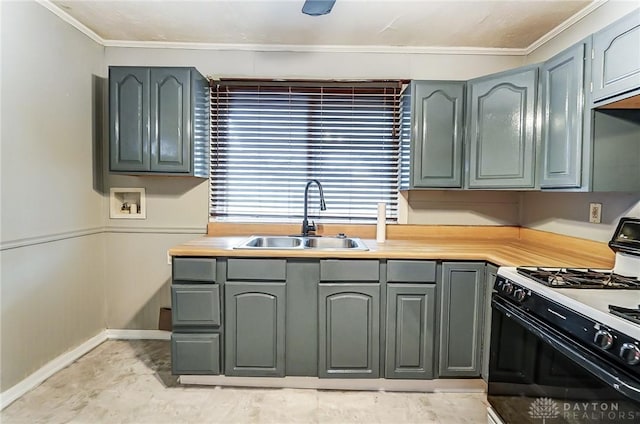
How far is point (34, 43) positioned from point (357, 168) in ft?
7.32

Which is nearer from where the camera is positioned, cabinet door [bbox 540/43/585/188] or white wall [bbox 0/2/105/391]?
cabinet door [bbox 540/43/585/188]

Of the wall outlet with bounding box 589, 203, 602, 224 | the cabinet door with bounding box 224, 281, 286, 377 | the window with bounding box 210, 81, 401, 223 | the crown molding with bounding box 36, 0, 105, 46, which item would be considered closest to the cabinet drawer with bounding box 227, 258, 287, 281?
the cabinet door with bounding box 224, 281, 286, 377

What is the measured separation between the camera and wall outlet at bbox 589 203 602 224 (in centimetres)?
207

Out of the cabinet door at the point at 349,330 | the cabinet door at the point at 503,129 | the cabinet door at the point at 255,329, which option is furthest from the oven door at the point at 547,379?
the cabinet door at the point at 255,329

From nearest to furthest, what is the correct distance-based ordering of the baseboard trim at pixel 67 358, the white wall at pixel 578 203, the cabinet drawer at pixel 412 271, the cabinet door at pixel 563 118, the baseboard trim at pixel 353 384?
the cabinet door at pixel 563 118, the white wall at pixel 578 203, the baseboard trim at pixel 67 358, the cabinet drawer at pixel 412 271, the baseboard trim at pixel 353 384

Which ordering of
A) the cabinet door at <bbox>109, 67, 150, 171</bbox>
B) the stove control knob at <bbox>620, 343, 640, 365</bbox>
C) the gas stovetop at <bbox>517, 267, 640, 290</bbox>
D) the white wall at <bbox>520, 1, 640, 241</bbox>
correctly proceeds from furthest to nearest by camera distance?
the cabinet door at <bbox>109, 67, 150, 171</bbox> → the white wall at <bbox>520, 1, 640, 241</bbox> → the gas stovetop at <bbox>517, 267, 640, 290</bbox> → the stove control knob at <bbox>620, 343, 640, 365</bbox>

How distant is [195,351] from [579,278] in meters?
2.03

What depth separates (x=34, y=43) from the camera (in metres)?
2.16

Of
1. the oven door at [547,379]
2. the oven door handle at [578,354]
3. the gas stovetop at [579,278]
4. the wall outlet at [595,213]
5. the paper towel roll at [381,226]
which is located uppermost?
the wall outlet at [595,213]

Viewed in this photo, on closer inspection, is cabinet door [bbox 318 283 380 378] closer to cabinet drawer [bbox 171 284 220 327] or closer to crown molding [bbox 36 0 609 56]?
cabinet drawer [bbox 171 284 220 327]

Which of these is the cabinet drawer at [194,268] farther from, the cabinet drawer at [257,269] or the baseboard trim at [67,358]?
the baseboard trim at [67,358]

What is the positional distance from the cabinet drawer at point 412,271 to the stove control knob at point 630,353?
3.67 feet

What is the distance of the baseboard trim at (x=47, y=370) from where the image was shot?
2021 mm

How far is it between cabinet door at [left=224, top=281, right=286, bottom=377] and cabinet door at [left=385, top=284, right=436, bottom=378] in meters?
0.65
